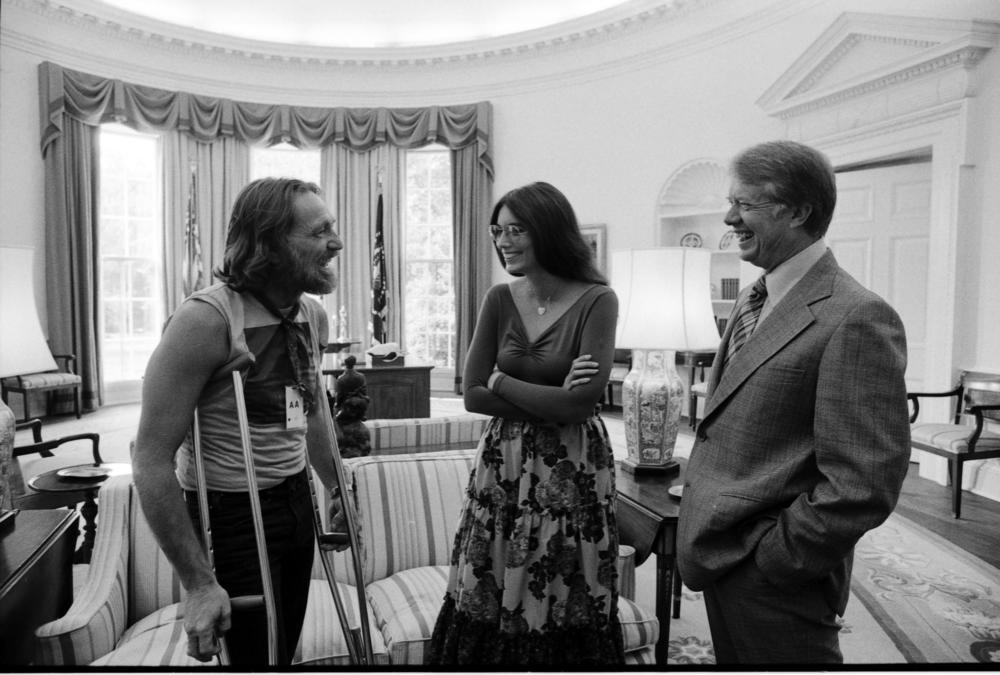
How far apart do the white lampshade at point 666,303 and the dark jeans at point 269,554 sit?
1.09m

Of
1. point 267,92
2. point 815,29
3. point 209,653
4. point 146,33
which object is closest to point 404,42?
point 267,92

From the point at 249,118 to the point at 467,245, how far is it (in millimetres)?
2712

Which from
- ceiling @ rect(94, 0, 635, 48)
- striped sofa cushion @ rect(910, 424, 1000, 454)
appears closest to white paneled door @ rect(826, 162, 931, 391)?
striped sofa cushion @ rect(910, 424, 1000, 454)

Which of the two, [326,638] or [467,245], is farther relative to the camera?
[467,245]

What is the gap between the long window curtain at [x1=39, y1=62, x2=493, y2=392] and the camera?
6.14 metres

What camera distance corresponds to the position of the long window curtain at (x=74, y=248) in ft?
20.2

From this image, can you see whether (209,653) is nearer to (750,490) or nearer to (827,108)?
(750,490)

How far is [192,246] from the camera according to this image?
6.97 m

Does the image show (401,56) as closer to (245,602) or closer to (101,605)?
(101,605)

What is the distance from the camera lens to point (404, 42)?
7.12 meters

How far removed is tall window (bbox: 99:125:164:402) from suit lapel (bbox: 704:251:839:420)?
7.05 metres

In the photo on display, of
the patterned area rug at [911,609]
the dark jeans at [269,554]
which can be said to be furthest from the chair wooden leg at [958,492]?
the dark jeans at [269,554]

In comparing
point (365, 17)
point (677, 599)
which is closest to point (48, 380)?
point (365, 17)

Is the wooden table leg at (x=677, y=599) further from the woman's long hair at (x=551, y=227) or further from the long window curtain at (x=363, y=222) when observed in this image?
the long window curtain at (x=363, y=222)
